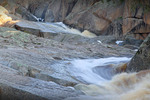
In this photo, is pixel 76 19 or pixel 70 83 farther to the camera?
pixel 76 19

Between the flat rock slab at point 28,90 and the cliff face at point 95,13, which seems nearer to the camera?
the flat rock slab at point 28,90

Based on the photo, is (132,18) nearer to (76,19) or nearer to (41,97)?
(76,19)

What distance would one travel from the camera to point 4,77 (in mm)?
3082

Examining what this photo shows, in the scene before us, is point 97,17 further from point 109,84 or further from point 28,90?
point 28,90

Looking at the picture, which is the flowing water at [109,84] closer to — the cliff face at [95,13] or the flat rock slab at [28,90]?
the flat rock slab at [28,90]

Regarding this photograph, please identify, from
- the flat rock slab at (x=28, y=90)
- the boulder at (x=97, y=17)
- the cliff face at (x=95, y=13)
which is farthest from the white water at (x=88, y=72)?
the boulder at (x=97, y=17)

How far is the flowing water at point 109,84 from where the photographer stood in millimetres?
3027

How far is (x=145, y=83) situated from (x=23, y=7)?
83.3 ft

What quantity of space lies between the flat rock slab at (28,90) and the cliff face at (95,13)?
49.3 feet

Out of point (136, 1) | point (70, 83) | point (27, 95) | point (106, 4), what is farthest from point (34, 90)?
point (106, 4)

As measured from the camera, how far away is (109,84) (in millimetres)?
4148

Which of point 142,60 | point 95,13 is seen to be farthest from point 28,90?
point 95,13

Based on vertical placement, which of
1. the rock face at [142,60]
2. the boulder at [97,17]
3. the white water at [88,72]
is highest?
the rock face at [142,60]

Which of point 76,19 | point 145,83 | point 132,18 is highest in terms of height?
point 145,83
